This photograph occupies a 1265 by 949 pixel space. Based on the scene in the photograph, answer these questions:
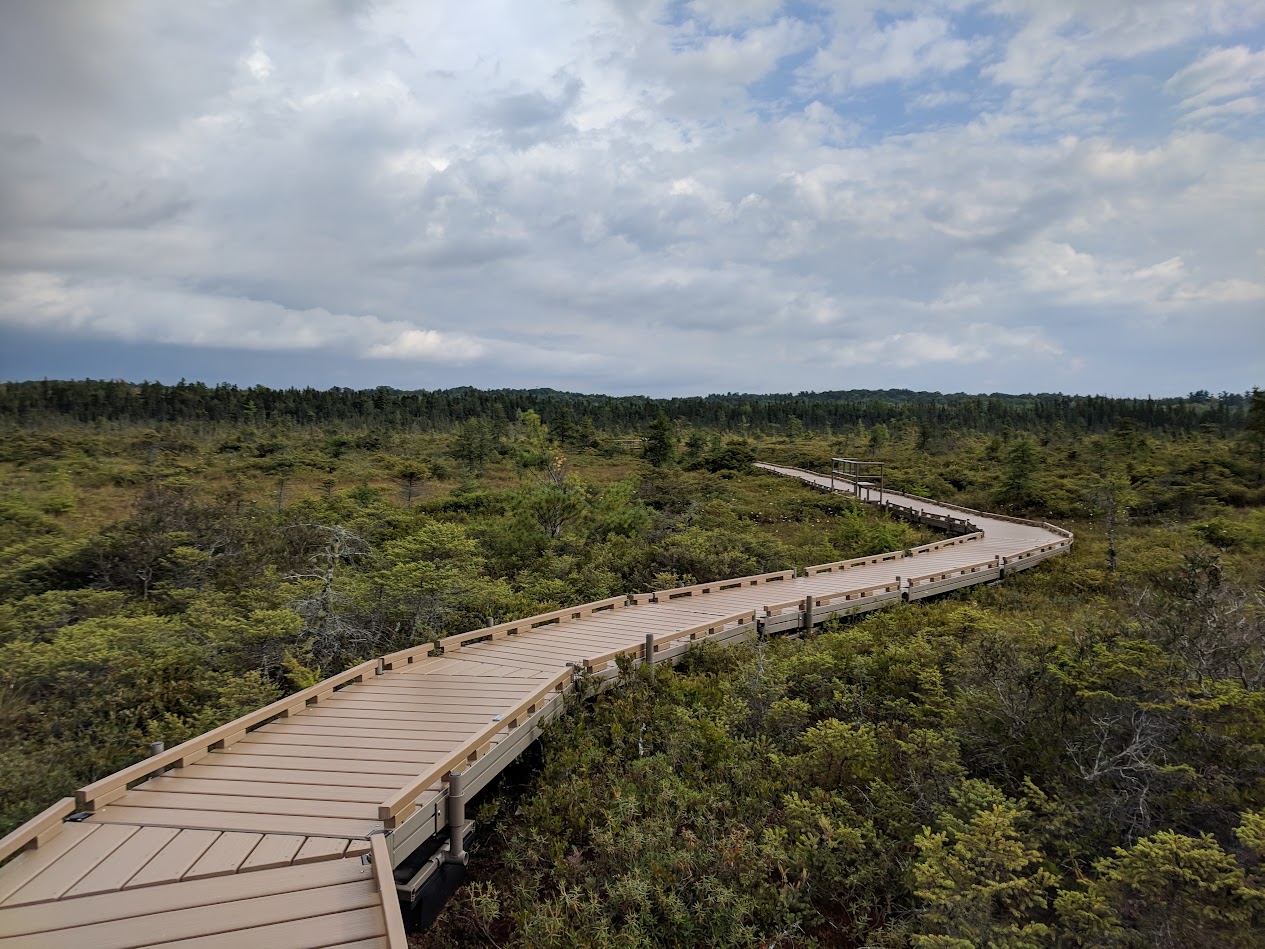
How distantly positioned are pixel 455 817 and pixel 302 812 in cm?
124

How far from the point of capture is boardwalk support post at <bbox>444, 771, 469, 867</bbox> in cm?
Answer: 563

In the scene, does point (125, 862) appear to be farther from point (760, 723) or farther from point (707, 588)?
point (707, 588)

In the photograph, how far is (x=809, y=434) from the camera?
75.3 m

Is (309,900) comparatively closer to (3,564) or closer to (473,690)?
(473,690)

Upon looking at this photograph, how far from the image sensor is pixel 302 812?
5199 mm

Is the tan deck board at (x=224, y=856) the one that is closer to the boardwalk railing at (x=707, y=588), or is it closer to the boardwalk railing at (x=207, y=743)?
the boardwalk railing at (x=207, y=743)

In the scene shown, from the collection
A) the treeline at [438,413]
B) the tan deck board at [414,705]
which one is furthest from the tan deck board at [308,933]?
the treeline at [438,413]

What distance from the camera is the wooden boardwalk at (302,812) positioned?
13.3 ft

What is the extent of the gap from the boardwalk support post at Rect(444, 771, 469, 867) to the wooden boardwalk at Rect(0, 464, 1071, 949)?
17mm

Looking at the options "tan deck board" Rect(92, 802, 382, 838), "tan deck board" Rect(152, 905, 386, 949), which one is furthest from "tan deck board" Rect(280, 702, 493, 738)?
"tan deck board" Rect(152, 905, 386, 949)

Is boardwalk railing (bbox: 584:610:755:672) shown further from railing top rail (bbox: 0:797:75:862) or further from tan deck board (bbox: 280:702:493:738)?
railing top rail (bbox: 0:797:75:862)

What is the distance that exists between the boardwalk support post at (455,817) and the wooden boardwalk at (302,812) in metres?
0.02

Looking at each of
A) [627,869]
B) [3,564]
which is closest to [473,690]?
[627,869]

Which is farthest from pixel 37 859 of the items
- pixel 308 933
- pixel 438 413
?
pixel 438 413
